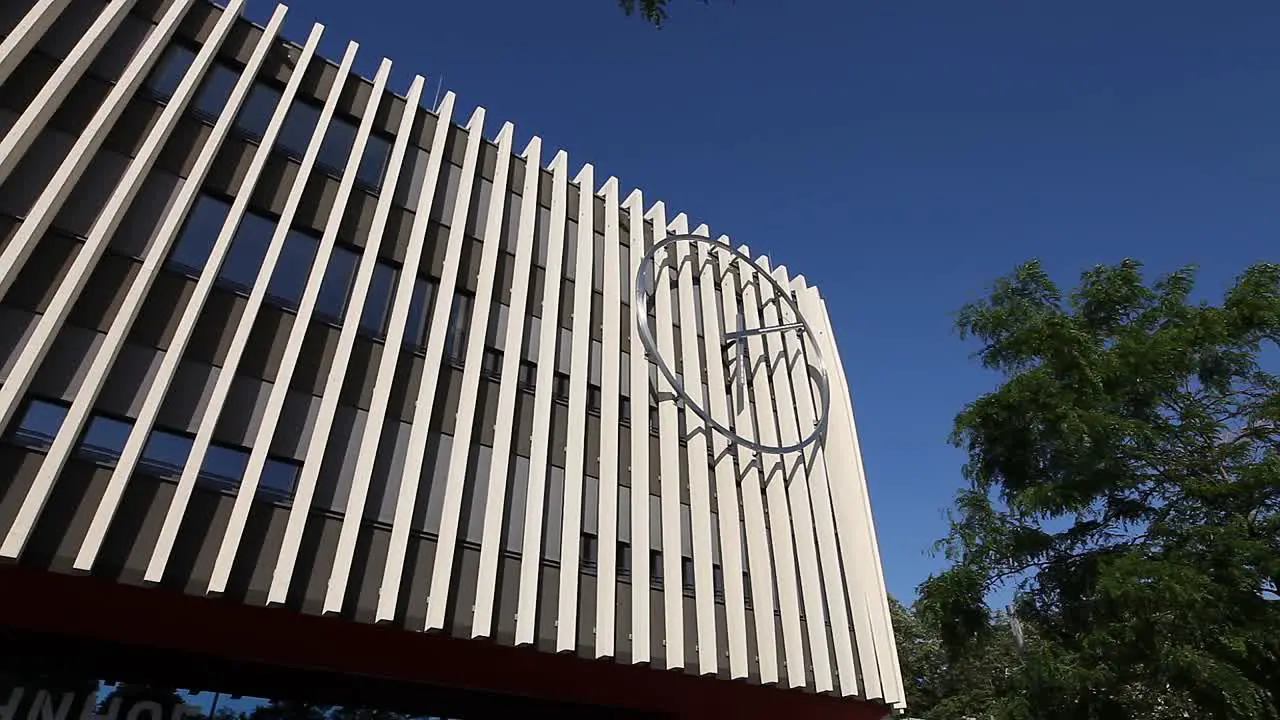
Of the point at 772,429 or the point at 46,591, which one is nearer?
the point at 46,591

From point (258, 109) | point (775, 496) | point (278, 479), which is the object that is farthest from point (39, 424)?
point (775, 496)

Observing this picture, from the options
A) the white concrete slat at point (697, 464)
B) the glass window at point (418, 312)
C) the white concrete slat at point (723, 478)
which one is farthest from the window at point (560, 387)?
the white concrete slat at point (723, 478)

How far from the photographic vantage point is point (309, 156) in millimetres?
16078

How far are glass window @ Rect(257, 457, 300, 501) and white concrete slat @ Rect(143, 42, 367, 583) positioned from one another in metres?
1.04

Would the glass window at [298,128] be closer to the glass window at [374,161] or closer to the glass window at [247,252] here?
the glass window at [374,161]

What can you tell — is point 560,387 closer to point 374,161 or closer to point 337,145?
point 374,161

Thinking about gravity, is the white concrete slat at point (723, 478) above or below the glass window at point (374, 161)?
below

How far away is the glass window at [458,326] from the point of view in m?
16.3

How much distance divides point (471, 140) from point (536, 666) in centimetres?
1293

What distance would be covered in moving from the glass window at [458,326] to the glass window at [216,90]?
608cm

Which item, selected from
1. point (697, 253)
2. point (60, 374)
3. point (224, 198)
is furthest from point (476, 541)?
point (697, 253)

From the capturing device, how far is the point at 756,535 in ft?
60.9

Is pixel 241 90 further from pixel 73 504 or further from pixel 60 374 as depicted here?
pixel 73 504

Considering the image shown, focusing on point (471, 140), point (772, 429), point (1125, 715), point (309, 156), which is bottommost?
point (1125, 715)
